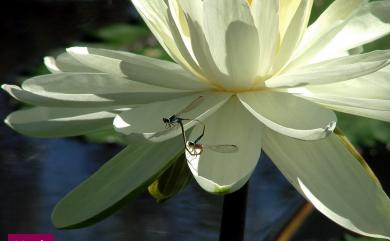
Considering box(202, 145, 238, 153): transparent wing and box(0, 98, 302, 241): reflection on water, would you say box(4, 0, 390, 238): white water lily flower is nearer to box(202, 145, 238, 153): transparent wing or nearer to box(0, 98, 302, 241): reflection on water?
box(202, 145, 238, 153): transparent wing

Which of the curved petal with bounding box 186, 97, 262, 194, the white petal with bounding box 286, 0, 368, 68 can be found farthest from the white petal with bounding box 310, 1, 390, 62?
the curved petal with bounding box 186, 97, 262, 194

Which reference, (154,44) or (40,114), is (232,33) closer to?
(40,114)

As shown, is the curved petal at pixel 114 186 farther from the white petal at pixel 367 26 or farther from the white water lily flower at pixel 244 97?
the white petal at pixel 367 26

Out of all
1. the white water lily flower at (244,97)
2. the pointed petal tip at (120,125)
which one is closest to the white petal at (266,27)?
the white water lily flower at (244,97)

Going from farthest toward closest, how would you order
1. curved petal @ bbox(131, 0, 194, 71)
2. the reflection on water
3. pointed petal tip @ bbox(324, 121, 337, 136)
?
the reflection on water
curved petal @ bbox(131, 0, 194, 71)
pointed petal tip @ bbox(324, 121, 337, 136)

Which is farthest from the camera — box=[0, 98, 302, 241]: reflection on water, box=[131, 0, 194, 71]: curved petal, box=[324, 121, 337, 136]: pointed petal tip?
box=[0, 98, 302, 241]: reflection on water

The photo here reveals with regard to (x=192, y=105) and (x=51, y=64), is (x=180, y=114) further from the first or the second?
(x=51, y=64)

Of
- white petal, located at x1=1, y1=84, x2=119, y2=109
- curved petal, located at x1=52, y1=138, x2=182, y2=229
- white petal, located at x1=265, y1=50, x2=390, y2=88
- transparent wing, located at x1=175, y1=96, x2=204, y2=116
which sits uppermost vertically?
white petal, located at x1=1, y1=84, x2=119, y2=109

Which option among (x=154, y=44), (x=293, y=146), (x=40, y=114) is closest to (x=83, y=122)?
(x=40, y=114)

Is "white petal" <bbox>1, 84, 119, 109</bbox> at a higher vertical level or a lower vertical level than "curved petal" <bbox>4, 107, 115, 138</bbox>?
higher
